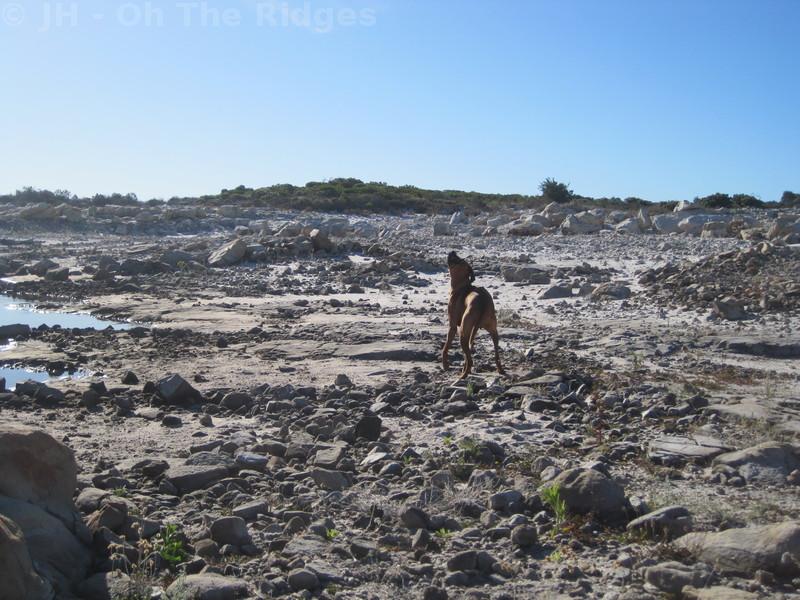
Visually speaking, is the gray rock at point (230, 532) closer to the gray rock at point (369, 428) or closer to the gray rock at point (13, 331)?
the gray rock at point (369, 428)

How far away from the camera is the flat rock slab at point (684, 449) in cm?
612

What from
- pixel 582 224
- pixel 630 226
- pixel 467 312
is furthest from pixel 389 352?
pixel 630 226

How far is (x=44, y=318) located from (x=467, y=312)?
33.8 feet

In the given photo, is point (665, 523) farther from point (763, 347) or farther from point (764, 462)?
point (763, 347)

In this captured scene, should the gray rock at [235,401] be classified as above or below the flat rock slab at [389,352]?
below

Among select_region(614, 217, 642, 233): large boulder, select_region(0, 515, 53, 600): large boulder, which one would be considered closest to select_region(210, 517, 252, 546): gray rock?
select_region(0, 515, 53, 600): large boulder

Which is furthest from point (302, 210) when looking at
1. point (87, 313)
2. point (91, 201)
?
point (87, 313)

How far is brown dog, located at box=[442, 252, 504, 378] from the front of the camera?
30.1ft

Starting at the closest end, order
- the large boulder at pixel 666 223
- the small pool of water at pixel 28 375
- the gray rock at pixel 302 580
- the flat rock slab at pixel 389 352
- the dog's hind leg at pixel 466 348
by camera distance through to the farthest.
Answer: the gray rock at pixel 302 580
the dog's hind leg at pixel 466 348
the small pool of water at pixel 28 375
the flat rock slab at pixel 389 352
the large boulder at pixel 666 223

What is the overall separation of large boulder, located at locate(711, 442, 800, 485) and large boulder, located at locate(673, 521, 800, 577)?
128cm

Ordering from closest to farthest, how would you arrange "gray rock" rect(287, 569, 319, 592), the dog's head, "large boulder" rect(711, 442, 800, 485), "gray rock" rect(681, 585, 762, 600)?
"gray rock" rect(681, 585, 762, 600), "gray rock" rect(287, 569, 319, 592), "large boulder" rect(711, 442, 800, 485), the dog's head

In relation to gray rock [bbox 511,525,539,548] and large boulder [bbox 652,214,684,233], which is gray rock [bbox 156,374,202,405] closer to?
gray rock [bbox 511,525,539,548]

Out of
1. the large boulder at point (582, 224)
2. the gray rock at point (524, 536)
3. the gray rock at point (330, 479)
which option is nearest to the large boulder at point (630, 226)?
the large boulder at point (582, 224)

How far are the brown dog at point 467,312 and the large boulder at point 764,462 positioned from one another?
11.3 feet
